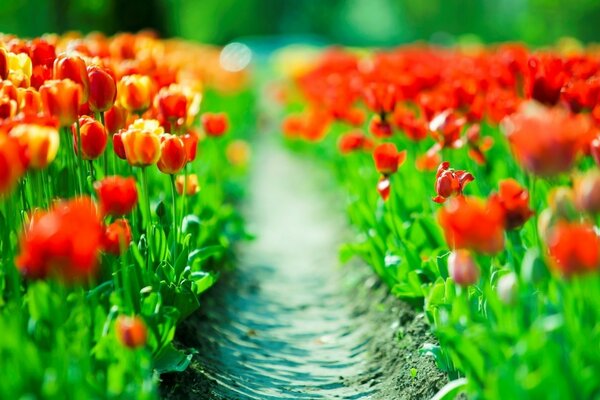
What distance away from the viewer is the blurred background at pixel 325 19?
14000 mm

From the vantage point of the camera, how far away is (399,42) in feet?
145

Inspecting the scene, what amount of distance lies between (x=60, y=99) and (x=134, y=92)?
894 millimetres

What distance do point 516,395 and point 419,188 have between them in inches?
104

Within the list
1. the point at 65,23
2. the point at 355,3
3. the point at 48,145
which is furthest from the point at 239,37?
the point at 48,145

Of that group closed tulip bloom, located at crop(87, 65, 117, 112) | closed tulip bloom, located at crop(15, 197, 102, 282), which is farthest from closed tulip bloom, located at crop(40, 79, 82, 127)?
closed tulip bloom, located at crop(15, 197, 102, 282)

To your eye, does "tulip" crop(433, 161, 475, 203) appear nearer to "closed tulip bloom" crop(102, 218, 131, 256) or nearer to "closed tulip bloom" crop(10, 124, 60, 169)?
"closed tulip bloom" crop(102, 218, 131, 256)

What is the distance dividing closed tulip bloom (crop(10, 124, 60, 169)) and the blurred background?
10418 millimetres

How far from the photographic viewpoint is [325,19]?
4712 centimetres

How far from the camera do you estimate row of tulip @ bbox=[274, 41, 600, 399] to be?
7.09ft

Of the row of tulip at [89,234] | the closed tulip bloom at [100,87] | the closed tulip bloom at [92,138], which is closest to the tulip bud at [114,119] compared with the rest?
the row of tulip at [89,234]

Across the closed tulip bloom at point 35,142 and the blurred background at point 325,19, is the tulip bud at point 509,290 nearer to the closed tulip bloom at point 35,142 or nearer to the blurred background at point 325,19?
the closed tulip bloom at point 35,142

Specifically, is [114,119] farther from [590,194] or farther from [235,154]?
[235,154]

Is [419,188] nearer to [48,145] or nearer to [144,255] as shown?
[144,255]

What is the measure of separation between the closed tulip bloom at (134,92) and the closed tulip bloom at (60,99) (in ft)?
2.75
